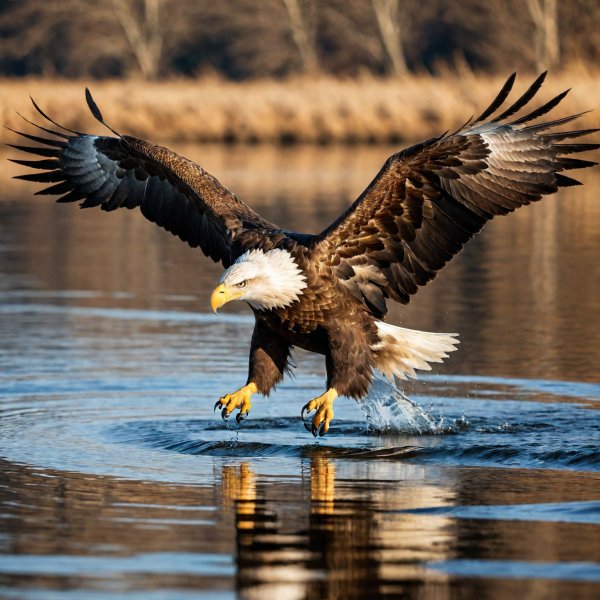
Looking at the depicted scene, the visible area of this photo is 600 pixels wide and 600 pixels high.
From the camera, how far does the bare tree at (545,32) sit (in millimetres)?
38688

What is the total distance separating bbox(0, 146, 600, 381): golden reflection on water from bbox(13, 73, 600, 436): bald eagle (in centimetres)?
140

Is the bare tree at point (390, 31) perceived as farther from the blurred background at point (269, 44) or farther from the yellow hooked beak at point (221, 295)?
the yellow hooked beak at point (221, 295)

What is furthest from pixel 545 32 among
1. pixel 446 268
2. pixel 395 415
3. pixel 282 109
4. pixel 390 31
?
pixel 395 415

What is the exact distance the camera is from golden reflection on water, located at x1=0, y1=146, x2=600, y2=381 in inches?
389

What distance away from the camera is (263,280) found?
7020mm

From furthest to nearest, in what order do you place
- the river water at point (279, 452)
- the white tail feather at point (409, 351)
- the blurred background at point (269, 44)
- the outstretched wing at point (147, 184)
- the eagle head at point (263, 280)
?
the blurred background at point (269, 44)
the outstretched wing at point (147, 184)
the white tail feather at point (409, 351)
the eagle head at point (263, 280)
the river water at point (279, 452)

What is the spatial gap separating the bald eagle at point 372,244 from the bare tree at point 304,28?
3590 centimetres

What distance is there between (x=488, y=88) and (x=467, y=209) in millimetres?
18694

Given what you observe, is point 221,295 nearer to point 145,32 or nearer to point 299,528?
point 299,528

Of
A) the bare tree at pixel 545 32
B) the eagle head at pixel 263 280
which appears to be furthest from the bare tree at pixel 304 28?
the eagle head at pixel 263 280

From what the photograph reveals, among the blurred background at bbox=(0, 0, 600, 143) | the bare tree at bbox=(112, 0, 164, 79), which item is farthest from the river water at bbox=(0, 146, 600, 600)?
the bare tree at bbox=(112, 0, 164, 79)

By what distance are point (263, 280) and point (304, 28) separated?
38.3 m

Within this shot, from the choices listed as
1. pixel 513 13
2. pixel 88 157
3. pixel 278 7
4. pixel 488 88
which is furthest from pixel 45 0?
pixel 88 157

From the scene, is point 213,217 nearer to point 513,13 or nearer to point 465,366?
point 465,366
